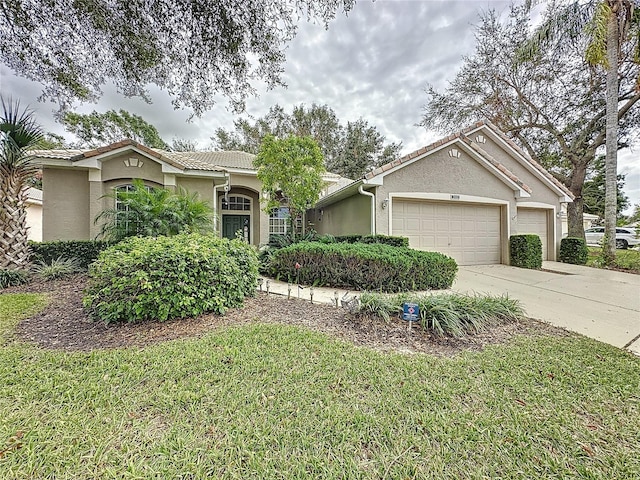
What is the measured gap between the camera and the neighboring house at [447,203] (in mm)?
9055

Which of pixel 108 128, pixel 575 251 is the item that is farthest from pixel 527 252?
pixel 108 128

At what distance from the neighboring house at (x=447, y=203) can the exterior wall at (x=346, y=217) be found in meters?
0.04

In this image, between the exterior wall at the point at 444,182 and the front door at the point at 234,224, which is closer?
the exterior wall at the point at 444,182

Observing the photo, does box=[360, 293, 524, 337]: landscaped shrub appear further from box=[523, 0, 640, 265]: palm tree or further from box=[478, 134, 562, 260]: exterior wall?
box=[523, 0, 640, 265]: palm tree

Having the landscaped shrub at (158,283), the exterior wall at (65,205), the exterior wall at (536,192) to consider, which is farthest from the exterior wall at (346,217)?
the exterior wall at (65,205)

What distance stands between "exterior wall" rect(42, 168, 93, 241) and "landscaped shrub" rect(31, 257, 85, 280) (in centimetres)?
169

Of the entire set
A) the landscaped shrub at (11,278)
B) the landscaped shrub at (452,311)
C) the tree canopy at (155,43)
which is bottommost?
the landscaped shrub at (452,311)

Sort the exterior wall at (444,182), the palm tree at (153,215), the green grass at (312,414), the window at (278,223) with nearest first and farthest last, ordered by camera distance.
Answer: the green grass at (312,414) → the palm tree at (153,215) → the exterior wall at (444,182) → the window at (278,223)

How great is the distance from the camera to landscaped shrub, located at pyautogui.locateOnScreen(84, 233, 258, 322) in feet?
12.2

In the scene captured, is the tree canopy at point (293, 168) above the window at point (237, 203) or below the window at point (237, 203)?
above

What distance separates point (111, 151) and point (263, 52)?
6070mm

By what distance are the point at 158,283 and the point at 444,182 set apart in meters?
9.37

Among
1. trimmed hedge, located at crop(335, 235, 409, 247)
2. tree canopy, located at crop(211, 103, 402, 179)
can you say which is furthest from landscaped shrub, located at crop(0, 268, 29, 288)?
tree canopy, located at crop(211, 103, 402, 179)

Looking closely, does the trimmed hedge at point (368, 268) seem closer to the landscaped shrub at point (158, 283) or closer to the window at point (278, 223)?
the landscaped shrub at point (158, 283)
